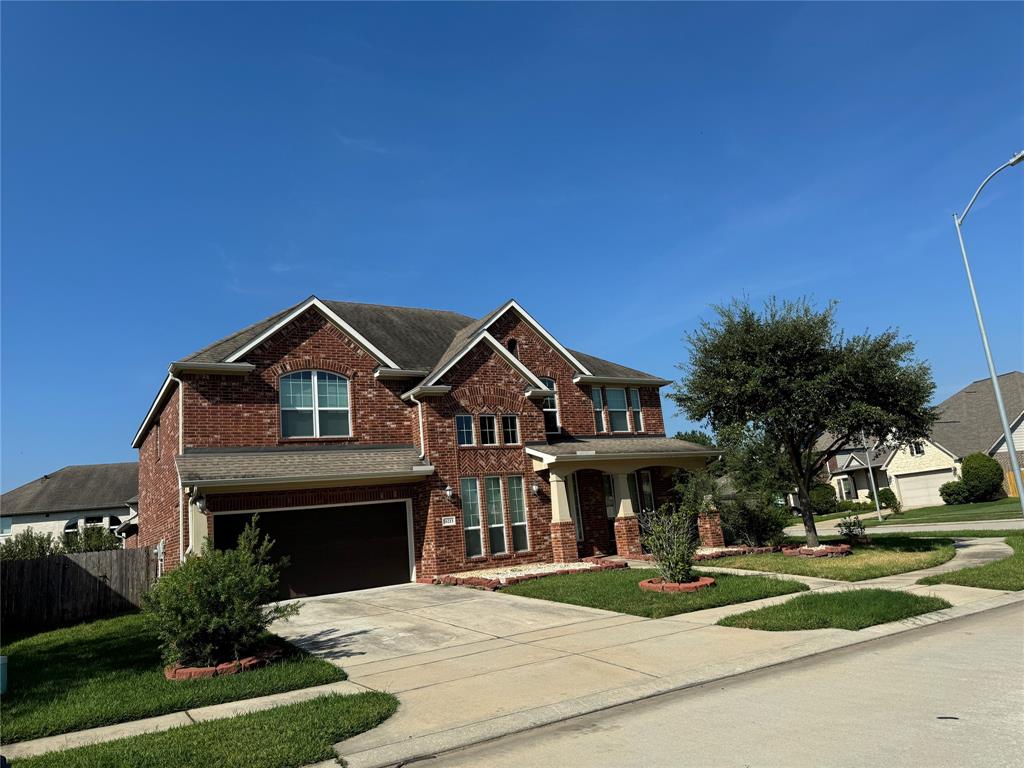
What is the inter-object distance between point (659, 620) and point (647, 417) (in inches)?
587

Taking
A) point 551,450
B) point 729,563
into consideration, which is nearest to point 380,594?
point 551,450

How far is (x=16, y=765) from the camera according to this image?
6.00m

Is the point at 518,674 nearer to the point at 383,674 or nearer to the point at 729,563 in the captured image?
the point at 383,674

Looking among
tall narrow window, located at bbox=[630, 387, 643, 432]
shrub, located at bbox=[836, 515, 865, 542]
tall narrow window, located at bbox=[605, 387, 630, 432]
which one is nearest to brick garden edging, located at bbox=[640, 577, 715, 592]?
shrub, located at bbox=[836, 515, 865, 542]

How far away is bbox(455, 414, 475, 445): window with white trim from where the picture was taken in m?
19.9

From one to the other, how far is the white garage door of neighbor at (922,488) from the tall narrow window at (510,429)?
36.1 metres

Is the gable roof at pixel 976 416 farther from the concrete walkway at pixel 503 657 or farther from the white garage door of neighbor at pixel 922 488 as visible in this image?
the concrete walkway at pixel 503 657

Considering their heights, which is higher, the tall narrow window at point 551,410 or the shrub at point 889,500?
the tall narrow window at point 551,410

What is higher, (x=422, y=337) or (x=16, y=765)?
(x=422, y=337)

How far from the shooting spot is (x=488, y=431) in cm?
2050

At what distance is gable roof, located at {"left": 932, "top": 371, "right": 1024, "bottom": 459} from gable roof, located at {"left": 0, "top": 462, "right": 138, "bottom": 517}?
179 ft

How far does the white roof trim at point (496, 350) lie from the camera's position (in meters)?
19.6

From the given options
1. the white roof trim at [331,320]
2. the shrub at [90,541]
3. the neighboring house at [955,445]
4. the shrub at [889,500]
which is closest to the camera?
the white roof trim at [331,320]

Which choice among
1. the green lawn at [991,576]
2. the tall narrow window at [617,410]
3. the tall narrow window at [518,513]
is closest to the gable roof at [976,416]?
the tall narrow window at [617,410]
